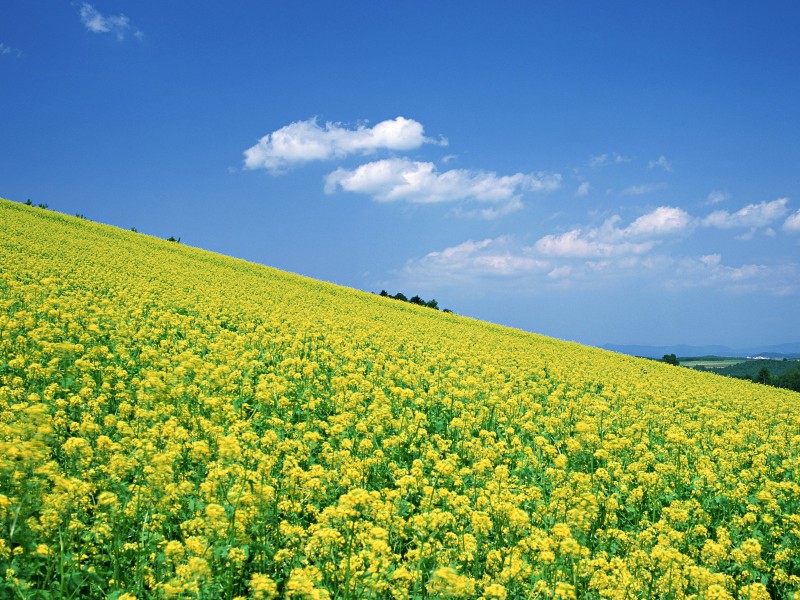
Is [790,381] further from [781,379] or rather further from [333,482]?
[333,482]

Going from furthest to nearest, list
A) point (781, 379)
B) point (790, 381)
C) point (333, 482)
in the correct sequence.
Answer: point (781, 379) < point (790, 381) < point (333, 482)

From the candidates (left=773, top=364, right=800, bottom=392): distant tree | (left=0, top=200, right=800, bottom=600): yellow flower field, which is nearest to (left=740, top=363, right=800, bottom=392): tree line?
(left=773, top=364, right=800, bottom=392): distant tree

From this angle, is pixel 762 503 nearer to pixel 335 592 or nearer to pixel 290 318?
pixel 335 592

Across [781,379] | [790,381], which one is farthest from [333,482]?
[781,379]

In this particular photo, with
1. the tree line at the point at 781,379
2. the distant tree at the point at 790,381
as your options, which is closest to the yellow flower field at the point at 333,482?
the tree line at the point at 781,379

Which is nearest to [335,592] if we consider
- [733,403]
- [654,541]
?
[654,541]

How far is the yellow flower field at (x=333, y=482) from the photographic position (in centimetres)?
471

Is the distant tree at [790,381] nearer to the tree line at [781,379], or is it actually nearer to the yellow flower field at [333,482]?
the tree line at [781,379]

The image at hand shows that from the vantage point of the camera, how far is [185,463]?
6.76 meters

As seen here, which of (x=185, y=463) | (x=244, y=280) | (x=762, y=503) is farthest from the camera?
(x=244, y=280)

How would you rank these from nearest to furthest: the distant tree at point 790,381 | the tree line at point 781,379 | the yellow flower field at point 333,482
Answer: the yellow flower field at point 333,482, the tree line at point 781,379, the distant tree at point 790,381

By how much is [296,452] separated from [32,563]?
11.8ft

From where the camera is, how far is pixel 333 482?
6.87 metres

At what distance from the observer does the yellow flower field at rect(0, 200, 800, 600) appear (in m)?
4.71
